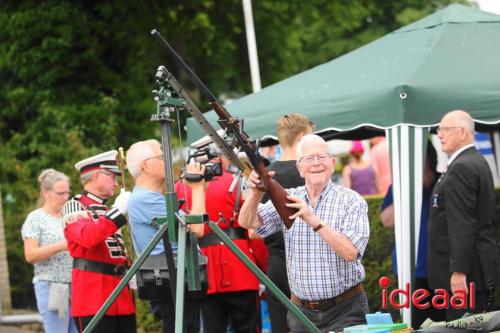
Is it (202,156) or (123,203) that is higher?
(202,156)

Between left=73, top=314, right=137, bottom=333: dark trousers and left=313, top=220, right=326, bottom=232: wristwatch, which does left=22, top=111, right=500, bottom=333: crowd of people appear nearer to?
left=73, top=314, right=137, bottom=333: dark trousers

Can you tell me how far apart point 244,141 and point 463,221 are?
7.61 feet

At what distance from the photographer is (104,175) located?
7.12 metres

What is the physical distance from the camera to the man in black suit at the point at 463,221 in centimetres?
666

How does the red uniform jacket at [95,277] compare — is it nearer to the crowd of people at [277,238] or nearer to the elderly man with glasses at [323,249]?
the crowd of people at [277,238]

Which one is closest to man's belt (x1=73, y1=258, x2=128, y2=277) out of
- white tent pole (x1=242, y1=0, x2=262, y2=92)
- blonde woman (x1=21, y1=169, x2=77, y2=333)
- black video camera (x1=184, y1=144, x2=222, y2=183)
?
blonde woman (x1=21, y1=169, x2=77, y2=333)

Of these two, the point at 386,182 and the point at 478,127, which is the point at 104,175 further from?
the point at 386,182

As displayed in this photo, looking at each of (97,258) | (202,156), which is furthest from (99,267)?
(202,156)

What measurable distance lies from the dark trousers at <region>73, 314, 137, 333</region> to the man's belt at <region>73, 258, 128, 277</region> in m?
0.31

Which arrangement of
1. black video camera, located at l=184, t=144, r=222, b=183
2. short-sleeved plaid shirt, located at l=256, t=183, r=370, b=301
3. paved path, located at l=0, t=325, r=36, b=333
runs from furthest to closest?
paved path, located at l=0, t=325, r=36, b=333, black video camera, located at l=184, t=144, r=222, b=183, short-sleeved plaid shirt, located at l=256, t=183, r=370, b=301

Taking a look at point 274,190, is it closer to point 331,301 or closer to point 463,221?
point 331,301

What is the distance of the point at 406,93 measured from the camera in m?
7.48

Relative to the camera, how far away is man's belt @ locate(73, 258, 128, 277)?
6.96 m

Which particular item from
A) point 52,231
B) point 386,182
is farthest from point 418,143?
point 386,182
